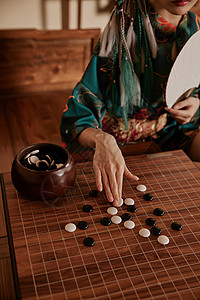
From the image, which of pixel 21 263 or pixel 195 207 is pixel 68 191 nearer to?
pixel 21 263

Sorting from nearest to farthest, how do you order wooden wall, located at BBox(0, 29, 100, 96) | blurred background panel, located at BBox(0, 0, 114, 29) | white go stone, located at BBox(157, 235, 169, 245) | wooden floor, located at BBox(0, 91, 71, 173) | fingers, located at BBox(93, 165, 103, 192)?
white go stone, located at BBox(157, 235, 169, 245)
fingers, located at BBox(93, 165, 103, 192)
wooden floor, located at BBox(0, 91, 71, 173)
wooden wall, located at BBox(0, 29, 100, 96)
blurred background panel, located at BBox(0, 0, 114, 29)

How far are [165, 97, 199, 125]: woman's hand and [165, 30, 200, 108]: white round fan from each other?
0.28ft

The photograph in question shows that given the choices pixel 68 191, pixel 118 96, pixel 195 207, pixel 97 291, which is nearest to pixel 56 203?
pixel 68 191

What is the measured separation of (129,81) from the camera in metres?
1.45

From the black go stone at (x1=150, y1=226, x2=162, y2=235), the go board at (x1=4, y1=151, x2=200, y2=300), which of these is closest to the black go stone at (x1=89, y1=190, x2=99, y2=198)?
the go board at (x1=4, y1=151, x2=200, y2=300)

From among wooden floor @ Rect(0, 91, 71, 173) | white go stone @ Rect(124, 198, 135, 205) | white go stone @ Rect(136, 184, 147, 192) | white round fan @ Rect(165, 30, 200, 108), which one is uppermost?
white round fan @ Rect(165, 30, 200, 108)

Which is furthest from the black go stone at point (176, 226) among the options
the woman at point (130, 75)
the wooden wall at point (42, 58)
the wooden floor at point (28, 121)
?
the wooden wall at point (42, 58)

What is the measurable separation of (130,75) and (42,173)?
2.15 feet

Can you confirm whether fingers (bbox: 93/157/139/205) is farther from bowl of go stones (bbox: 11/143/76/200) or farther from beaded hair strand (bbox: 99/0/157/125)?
beaded hair strand (bbox: 99/0/157/125)

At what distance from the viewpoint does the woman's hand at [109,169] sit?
106cm

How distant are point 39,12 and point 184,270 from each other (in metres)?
2.98

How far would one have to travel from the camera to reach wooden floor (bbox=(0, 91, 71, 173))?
2.54 m

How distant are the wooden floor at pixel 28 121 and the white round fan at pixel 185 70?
1.32m

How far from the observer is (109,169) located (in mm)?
1090
